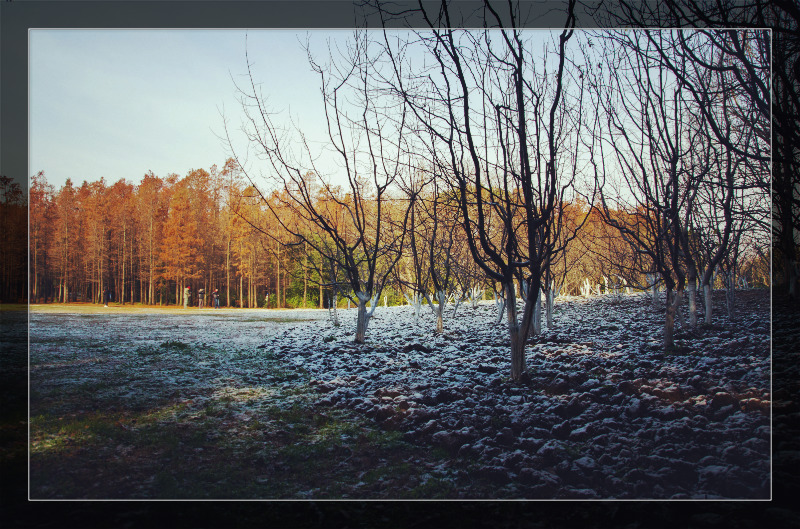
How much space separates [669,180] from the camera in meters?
3.62

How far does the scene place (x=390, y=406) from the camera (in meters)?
3.46

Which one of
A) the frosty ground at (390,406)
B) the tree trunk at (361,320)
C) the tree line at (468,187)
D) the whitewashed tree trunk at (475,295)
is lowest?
the frosty ground at (390,406)

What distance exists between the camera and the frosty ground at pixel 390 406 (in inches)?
125

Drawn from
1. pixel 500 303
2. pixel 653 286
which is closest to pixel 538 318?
pixel 500 303

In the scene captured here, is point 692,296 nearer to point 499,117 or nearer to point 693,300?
point 693,300

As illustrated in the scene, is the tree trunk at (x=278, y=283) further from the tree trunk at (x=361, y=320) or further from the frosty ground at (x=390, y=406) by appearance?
the tree trunk at (x=361, y=320)

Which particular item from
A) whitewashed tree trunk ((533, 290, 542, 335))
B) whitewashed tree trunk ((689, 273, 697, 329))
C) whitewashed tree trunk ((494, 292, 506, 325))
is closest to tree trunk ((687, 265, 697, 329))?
whitewashed tree trunk ((689, 273, 697, 329))

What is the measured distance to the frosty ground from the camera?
319 cm

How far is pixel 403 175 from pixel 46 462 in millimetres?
3313

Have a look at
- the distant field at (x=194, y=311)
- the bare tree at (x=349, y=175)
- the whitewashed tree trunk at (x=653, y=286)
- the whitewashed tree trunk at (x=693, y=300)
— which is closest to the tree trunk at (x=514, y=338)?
the bare tree at (x=349, y=175)
